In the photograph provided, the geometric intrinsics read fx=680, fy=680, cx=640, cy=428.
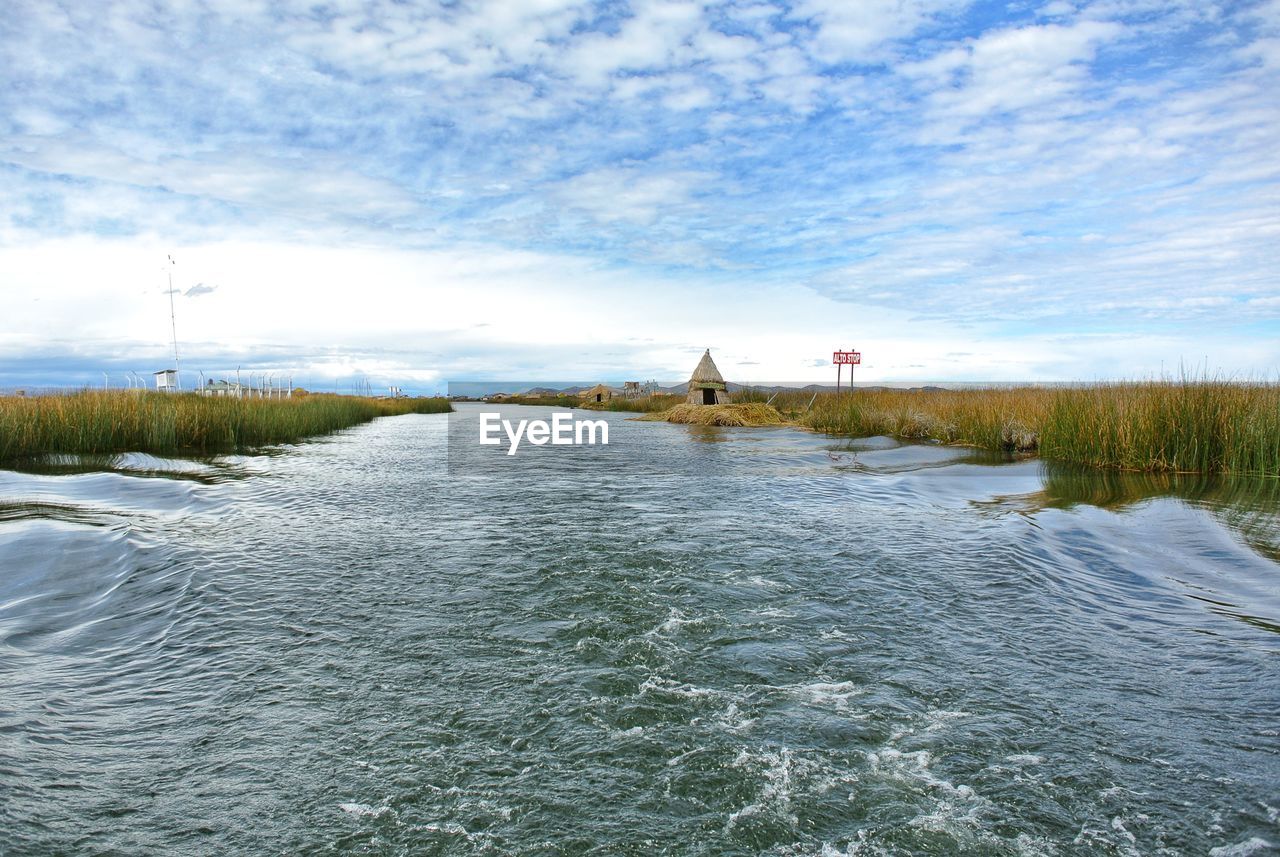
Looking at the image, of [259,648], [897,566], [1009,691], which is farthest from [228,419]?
[1009,691]

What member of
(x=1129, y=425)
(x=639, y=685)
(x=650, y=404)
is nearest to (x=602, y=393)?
(x=650, y=404)

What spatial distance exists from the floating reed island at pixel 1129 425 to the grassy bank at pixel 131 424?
20.1 m

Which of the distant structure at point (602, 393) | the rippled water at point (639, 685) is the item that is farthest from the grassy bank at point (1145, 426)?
the distant structure at point (602, 393)

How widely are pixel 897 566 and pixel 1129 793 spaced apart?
3.46 meters

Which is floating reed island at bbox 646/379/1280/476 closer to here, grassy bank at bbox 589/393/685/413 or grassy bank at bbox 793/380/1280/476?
grassy bank at bbox 793/380/1280/476

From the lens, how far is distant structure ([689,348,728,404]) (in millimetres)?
35438

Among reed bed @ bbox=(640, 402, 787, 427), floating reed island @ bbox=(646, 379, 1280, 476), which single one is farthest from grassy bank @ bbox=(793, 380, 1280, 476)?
reed bed @ bbox=(640, 402, 787, 427)

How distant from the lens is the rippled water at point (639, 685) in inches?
103

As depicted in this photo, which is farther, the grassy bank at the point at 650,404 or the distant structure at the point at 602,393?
the distant structure at the point at 602,393

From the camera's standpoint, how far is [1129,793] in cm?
278

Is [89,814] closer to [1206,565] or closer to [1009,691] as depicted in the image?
[1009,691]

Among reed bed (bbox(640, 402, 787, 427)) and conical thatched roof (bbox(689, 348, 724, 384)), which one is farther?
conical thatched roof (bbox(689, 348, 724, 384))

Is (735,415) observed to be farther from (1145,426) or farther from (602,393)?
(602,393)

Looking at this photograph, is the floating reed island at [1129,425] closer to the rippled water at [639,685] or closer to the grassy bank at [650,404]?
the rippled water at [639,685]
